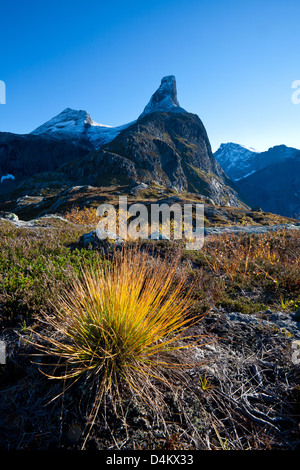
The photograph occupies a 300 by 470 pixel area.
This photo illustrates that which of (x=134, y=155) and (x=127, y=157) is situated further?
(x=134, y=155)

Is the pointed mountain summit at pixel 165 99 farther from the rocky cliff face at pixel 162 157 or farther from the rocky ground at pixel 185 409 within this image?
the rocky ground at pixel 185 409

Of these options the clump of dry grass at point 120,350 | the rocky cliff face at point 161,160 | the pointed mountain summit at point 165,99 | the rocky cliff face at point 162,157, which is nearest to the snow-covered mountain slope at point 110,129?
the pointed mountain summit at point 165,99

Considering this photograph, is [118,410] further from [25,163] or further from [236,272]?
[25,163]

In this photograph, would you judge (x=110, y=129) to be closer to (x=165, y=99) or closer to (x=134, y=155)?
(x=165, y=99)

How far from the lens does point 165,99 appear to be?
187500mm

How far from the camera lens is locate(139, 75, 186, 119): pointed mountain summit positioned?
18075cm

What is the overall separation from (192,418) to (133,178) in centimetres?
9413

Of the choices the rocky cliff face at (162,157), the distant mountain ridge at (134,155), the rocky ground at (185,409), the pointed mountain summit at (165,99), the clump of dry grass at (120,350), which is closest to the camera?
the rocky ground at (185,409)

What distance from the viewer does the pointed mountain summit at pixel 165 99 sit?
180750 millimetres

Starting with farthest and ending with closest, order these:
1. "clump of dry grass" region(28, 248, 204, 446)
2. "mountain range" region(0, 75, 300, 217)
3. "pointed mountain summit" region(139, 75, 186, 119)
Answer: "pointed mountain summit" region(139, 75, 186, 119) → "mountain range" region(0, 75, 300, 217) → "clump of dry grass" region(28, 248, 204, 446)

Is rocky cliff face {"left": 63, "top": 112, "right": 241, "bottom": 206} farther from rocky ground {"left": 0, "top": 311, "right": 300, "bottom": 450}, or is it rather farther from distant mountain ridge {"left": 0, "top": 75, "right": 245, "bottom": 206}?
rocky ground {"left": 0, "top": 311, "right": 300, "bottom": 450}

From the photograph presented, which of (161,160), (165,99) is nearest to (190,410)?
(161,160)

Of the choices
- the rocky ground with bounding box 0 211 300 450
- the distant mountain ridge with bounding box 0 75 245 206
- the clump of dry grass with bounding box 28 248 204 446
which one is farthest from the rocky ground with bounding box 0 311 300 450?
the distant mountain ridge with bounding box 0 75 245 206

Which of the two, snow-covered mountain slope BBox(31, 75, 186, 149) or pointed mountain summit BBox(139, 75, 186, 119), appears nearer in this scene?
snow-covered mountain slope BBox(31, 75, 186, 149)
